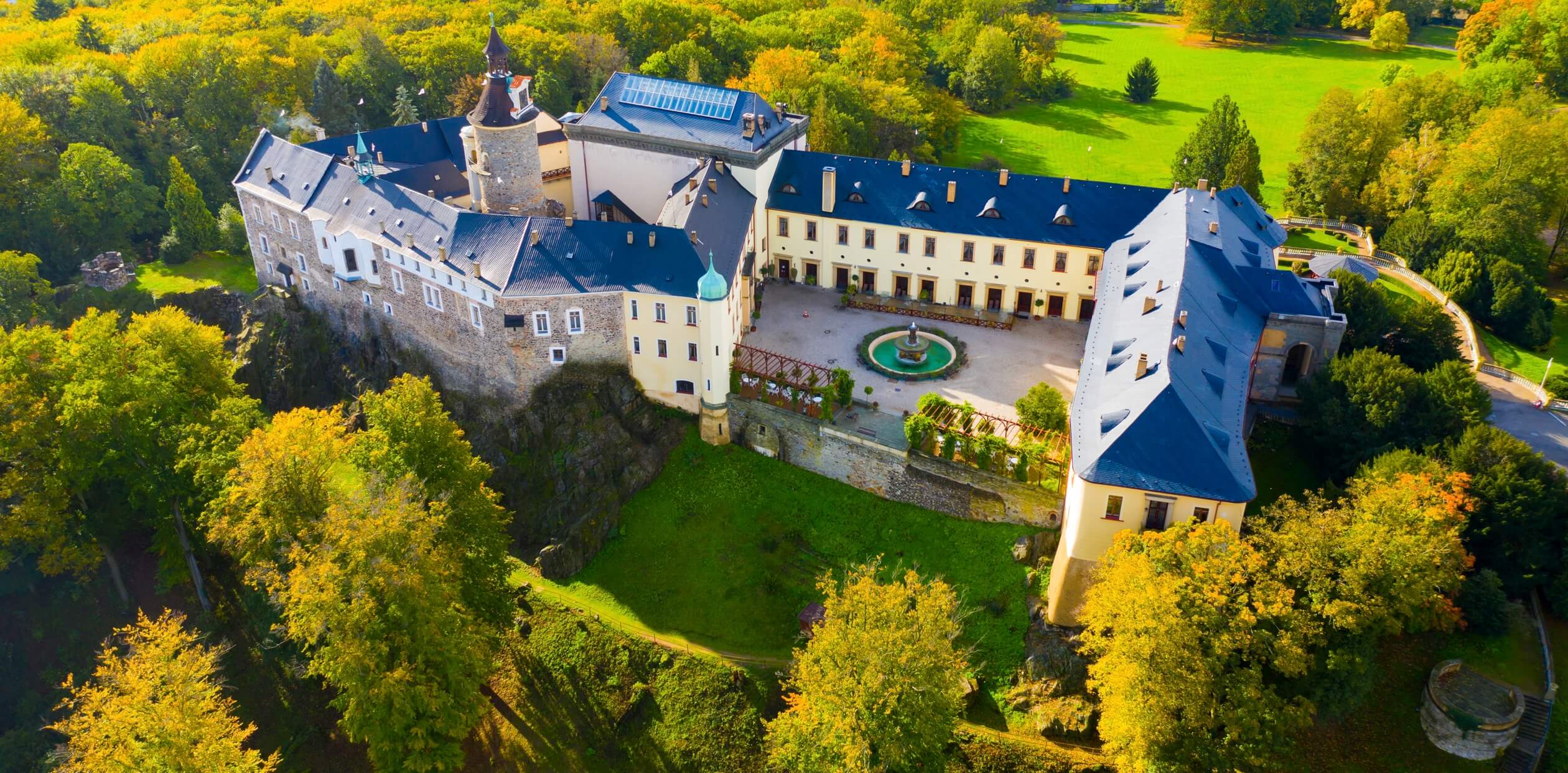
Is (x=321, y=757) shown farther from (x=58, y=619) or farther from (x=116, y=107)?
(x=116, y=107)

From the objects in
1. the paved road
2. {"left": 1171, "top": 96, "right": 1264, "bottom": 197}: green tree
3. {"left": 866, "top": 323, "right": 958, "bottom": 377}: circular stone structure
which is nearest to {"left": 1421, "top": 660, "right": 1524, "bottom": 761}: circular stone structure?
the paved road

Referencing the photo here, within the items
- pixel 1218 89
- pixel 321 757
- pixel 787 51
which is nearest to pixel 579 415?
pixel 321 757

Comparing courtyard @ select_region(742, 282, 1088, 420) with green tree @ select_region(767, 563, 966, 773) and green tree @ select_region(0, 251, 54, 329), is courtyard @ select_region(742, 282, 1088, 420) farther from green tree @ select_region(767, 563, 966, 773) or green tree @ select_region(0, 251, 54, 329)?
green tree @ select_region(0, 251, 54, 329)

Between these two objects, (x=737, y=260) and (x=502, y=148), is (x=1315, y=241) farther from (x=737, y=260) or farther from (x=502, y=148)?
(x=502, y=148)

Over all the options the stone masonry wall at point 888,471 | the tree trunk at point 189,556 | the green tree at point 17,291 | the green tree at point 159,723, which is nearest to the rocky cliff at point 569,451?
the stone masonry wall at point 888,471


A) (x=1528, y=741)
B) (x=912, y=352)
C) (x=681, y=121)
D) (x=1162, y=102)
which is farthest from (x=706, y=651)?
(x=1162, y=102)

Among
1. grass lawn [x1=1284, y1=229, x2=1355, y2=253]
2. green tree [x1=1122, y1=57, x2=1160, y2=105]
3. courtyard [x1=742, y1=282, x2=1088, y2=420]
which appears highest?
green tree [x1=1122, y1=57, x2=1160, y2=105]
